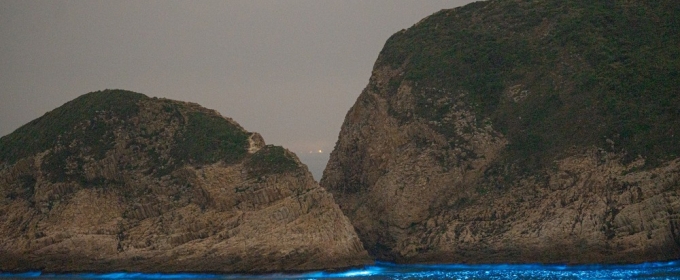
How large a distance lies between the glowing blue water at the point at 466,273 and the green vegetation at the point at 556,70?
6.62 metres

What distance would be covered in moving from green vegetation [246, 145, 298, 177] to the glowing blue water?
21.4ft

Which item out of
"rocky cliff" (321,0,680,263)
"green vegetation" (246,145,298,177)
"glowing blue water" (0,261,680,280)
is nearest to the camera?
"glowing blue water" (0,261,680,280)

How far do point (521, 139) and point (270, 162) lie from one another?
14818mm

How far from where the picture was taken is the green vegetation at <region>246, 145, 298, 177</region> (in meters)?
53.8

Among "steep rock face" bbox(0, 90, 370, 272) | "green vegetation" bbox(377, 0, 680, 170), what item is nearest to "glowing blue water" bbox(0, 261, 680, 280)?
"steep rock face" bbox(0, 90, 370, 272)

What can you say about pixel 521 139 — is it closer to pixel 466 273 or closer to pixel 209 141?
pixel 466 273

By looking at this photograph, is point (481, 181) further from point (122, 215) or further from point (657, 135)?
point (122, 215)

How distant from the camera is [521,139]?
55.8 metres

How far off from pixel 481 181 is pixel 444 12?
1533 cm

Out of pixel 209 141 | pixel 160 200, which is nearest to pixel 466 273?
pixel 209 141

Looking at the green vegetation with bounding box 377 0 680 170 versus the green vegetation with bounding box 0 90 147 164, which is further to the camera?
the green vegetation with bounding box 0 90 147 164

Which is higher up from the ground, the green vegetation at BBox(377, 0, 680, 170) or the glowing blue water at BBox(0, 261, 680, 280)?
the green vegetation at BBox(377, 0, 680, 170)

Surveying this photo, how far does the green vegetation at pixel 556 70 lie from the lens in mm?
53500

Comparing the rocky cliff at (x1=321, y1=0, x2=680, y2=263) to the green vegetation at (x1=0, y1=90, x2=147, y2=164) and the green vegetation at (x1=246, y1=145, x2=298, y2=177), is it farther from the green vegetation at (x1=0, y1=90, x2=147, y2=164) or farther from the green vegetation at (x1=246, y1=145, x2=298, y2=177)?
the green vegetation at (x1=0, y1=90, x2=147, y2=164)
